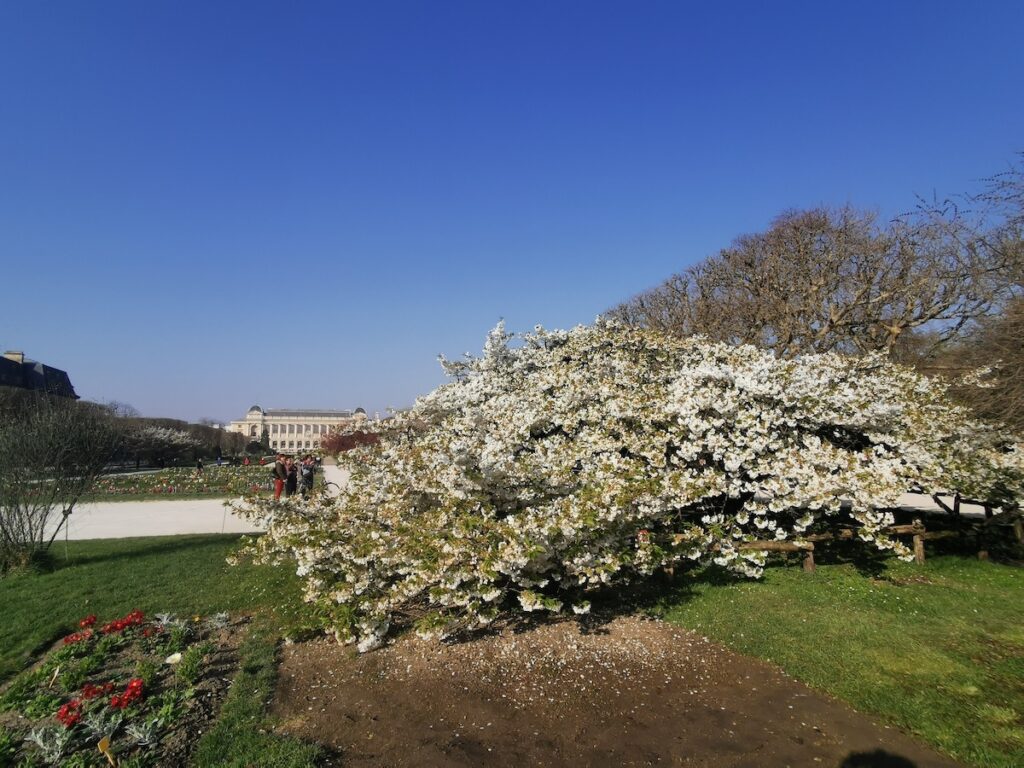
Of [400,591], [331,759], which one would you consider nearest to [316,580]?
[400,591]

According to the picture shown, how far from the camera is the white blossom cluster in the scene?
5.56 metres

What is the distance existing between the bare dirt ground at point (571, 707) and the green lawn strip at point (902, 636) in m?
0.30

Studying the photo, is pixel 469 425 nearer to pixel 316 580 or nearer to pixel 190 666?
pixel 316 580

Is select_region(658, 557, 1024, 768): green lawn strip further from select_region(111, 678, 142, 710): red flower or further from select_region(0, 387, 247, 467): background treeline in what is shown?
select_region(0, 387, 247, 467): background treeline

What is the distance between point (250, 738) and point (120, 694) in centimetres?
164

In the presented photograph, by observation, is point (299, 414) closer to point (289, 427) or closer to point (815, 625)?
point (289, 427)

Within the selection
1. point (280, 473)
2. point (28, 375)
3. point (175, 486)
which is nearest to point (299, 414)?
point (28, 375)

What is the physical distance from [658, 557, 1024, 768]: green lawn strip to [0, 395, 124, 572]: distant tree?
10.7 metres

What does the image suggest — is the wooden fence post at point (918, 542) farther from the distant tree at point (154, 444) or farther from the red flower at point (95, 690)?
the distant tree at point (154, 444)

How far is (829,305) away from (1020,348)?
34.1 ft

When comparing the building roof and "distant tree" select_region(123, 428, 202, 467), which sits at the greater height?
the building roof

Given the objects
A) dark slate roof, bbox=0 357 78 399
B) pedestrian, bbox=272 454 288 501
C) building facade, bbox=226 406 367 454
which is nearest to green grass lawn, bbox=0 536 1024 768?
pedestrian, bbox=272 454 288 501

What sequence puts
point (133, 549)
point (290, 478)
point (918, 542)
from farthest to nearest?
point (290, 478) → point (133, 549) → point (918, 542)

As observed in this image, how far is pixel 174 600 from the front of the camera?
791 cm
